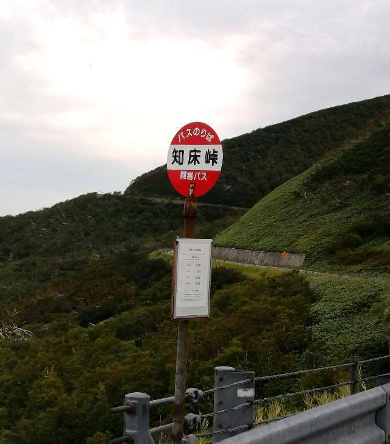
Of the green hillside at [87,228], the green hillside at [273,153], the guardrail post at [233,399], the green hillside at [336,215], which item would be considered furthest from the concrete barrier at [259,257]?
the green hillside at [273,153]

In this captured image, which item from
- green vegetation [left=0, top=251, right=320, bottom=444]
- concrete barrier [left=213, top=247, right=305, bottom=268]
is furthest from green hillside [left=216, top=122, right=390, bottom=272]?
green vegetation [left=0, top=251, right=320, bottom=444]

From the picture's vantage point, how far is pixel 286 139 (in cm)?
8131

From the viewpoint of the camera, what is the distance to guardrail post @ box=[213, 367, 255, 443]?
4824mm

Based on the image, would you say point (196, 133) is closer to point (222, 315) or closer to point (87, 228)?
point (222, 315)

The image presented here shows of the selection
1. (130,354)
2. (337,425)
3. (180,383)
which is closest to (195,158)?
(180,383)

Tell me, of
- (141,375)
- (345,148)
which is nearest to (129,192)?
(345,148)

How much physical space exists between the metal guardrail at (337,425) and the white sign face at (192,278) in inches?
34.8

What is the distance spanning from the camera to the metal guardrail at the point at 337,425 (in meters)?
3.90

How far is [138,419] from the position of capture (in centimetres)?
381

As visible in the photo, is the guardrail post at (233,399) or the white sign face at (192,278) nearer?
the white sign face at (192,278)

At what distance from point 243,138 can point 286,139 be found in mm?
5269

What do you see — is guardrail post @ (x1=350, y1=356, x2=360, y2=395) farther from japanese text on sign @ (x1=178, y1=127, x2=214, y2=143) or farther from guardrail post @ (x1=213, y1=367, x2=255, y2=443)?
japanese text on sign @ (x1=178, y1=127, x2=214, y2=143)

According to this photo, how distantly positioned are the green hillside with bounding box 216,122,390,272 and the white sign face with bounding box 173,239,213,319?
1710cm

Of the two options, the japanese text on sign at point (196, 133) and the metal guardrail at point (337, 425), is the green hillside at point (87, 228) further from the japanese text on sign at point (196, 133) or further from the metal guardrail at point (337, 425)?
the japanese text on sign at point (196, 133)
